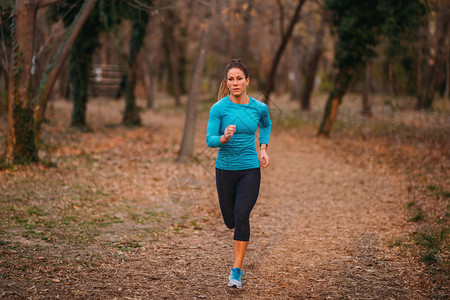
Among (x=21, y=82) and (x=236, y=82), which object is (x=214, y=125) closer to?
(x=236, y=82)

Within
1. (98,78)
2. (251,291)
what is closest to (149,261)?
(251,291)

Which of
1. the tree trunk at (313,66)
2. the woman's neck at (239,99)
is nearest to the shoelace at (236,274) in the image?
the woman's neck at (239,99)

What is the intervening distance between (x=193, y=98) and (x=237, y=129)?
7.12 metres

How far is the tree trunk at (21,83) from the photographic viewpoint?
8.86 meters

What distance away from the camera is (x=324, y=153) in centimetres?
1407

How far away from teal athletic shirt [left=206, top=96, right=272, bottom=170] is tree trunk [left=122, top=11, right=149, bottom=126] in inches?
478

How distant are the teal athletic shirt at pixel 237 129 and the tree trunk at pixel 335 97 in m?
11.8

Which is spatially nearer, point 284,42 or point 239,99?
point 239,99

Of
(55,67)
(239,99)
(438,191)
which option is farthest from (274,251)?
(55,67)

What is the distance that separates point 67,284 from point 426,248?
4372mm

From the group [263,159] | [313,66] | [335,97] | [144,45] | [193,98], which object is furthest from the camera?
[313,66]

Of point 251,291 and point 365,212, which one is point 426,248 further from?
point 251,291

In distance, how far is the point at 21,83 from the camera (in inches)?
352

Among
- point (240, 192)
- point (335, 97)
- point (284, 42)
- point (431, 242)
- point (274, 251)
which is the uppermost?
point (284, 42)
